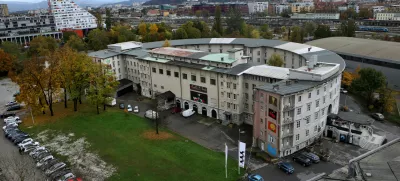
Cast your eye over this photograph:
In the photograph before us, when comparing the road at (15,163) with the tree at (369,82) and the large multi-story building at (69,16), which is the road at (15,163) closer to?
the tree at (369,82)

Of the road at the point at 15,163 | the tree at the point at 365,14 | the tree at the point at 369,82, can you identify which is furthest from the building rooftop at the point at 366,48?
the tree at the point at 365,14

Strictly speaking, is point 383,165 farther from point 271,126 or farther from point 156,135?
point 156,135

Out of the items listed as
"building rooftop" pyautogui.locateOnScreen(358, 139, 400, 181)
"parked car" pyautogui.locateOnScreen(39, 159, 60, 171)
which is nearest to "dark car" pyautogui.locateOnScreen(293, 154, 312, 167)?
"building rooftop" pyautogui.locateOnScreen(358, 139, 400, 181)

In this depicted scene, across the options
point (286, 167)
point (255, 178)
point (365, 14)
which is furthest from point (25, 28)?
point (365, 14)

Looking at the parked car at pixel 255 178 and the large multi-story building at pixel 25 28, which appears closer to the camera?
the parked car at pixel 255 178

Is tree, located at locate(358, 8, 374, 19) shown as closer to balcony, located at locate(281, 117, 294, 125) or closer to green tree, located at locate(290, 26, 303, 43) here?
green tree, located at locate(290, 26, 303, 43)

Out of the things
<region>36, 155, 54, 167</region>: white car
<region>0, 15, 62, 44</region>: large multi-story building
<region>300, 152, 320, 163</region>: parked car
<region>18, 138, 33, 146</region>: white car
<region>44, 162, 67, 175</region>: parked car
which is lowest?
<region>300, 152, 320, 163</region>: parked car

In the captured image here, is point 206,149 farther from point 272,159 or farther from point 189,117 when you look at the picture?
point 189,117
